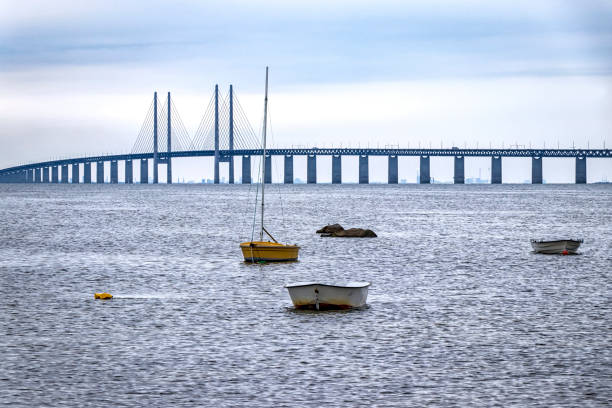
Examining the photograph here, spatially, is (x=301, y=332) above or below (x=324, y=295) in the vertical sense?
below

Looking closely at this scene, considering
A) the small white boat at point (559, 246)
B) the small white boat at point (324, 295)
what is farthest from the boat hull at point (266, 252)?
the small white boat at point (324, 295)

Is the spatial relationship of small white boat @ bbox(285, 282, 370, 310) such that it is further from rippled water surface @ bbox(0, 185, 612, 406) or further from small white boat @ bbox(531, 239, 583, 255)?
small white boat @ bbox(531, 239, 583, 255)

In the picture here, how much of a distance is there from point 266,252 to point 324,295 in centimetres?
1495

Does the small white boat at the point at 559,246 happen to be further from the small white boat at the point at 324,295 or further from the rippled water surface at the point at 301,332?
the small white boat at the point at 324,295

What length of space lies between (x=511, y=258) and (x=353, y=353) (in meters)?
26.9

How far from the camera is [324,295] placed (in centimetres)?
2606

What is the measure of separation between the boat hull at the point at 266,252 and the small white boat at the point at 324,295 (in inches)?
566

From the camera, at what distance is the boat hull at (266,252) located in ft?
134

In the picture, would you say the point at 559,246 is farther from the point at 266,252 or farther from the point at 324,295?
the point at 324,295

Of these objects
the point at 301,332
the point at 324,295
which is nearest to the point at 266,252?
the point at 324,295

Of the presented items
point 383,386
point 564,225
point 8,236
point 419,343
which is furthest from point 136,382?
point 564,225

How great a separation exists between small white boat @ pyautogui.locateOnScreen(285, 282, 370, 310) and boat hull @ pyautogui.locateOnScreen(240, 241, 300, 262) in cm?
1438

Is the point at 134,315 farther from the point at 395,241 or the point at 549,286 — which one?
the point at 395,241

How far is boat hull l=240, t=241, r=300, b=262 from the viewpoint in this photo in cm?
4081
